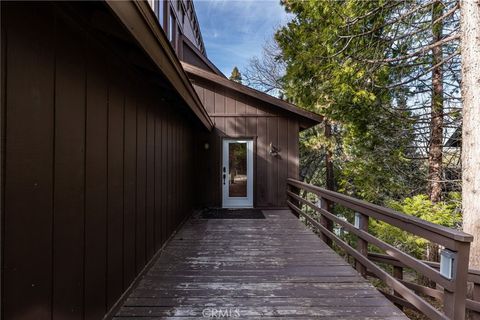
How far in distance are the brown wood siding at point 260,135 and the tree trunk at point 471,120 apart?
11.7 ft

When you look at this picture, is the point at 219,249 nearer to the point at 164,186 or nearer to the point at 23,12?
the point at 164,186

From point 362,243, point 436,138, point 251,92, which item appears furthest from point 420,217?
point 251,92

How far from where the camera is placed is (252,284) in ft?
8.83

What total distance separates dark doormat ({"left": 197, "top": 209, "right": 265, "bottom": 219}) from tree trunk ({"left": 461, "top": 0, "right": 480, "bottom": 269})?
11.4 ft

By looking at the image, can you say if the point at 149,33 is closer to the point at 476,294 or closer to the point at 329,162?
the point at 476,294

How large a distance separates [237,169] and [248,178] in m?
0.37

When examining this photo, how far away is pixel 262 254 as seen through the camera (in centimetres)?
354

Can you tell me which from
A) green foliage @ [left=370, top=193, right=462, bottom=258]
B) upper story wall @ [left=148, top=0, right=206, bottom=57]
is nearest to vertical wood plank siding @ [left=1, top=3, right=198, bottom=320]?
upper story wall @ [left=148, top=0, right=206, bottom=57]

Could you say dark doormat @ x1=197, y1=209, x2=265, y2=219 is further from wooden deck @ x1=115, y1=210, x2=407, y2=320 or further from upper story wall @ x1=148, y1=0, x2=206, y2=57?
upper story wall @ x1=148, y1=0, x2=206, y2=57

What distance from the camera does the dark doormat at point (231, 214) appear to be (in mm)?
5801

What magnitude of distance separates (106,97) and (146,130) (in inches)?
38.3

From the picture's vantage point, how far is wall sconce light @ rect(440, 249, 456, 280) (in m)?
1.76

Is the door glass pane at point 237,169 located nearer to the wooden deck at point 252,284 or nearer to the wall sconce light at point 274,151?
the wall sconce light at point 274,151

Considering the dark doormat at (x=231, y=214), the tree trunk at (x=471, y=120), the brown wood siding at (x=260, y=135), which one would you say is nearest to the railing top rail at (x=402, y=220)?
the tree trunk at (x=471, y=120)
